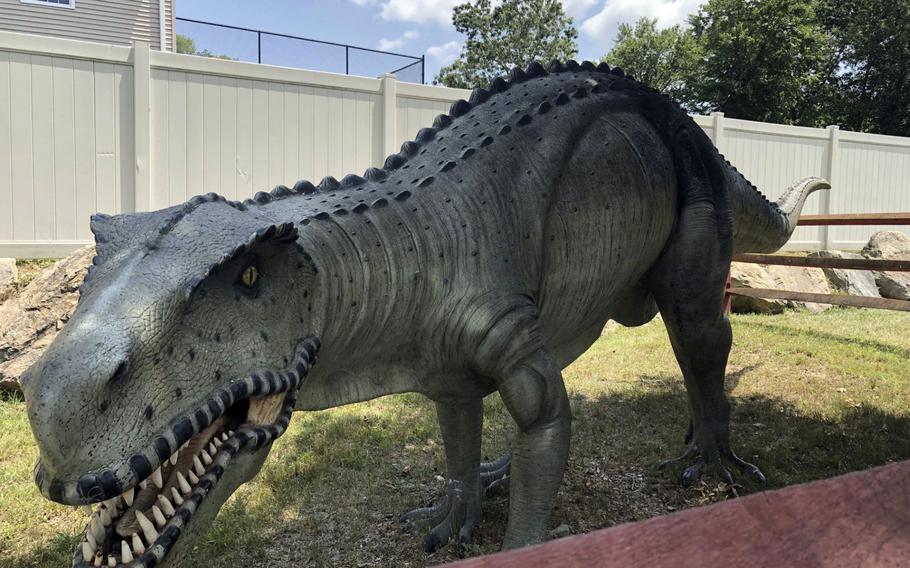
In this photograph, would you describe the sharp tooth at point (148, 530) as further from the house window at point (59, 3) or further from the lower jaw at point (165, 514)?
the house window at point (59, 3)

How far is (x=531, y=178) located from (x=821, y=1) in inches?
1193

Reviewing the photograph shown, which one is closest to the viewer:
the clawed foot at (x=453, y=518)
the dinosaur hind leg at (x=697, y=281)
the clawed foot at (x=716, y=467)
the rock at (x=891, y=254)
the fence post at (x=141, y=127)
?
the dinosaur hind leg at (x=697, y=281)

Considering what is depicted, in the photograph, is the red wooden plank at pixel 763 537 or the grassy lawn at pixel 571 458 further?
the grassy lawn at pixel 571 458

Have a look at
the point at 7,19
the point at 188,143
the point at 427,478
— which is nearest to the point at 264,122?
the point at 188,143

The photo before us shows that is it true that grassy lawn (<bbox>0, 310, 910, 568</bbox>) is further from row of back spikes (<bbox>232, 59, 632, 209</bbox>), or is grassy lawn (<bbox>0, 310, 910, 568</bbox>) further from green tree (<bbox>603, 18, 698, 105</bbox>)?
green tree (<bbox>603, 18, 698, 105</bbox>)

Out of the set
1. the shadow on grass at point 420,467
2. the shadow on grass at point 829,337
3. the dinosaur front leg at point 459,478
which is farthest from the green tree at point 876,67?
the dinosaur front leg at point 459,478

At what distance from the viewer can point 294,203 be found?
176 cm

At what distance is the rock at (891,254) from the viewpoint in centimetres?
944

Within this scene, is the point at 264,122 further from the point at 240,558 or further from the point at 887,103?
the point at 887,103

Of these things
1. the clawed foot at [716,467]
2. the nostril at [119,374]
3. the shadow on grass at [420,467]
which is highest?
the nostril at [119,374]

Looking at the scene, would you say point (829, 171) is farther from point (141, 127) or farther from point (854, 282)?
point (141, 127)

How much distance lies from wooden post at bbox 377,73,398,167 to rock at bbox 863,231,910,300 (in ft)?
23.4

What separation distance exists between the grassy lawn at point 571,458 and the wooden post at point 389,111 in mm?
3346

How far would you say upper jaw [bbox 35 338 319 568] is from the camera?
109 cm
